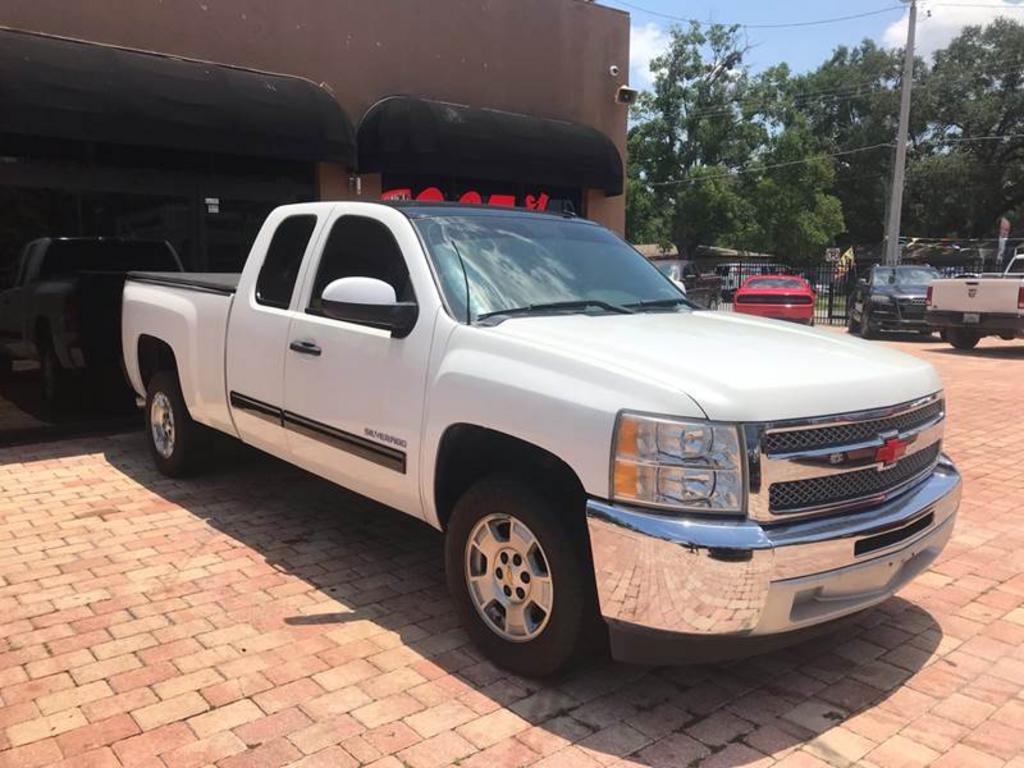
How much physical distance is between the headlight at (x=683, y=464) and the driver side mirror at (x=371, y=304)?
134 cm

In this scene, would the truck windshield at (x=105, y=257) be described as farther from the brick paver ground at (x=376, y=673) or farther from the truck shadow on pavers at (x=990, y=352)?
the truck shadow on pavers at (x=990, y=352)

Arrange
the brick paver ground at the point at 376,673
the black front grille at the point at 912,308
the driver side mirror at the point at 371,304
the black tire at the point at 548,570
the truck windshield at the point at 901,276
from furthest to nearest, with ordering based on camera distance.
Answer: the truck windshield at the point at 901,276 → the black front grille at the point at 912,308 → the driver side mirror at the point at 371,304 → the black tire at the point at 548,570 → the brick paver ground at the point at 376,673

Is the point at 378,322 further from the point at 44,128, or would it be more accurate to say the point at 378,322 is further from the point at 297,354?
the point at 44,128

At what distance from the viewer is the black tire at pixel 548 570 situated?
324 cm

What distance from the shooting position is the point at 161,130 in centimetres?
905

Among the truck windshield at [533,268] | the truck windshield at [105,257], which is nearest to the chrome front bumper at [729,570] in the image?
the truck windshield at [533,268]

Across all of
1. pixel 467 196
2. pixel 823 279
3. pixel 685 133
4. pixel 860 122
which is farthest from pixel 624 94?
pixel 860 122

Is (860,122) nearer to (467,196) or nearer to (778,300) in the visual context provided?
(778,300)

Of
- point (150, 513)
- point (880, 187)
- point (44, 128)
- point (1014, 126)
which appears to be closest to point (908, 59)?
point (44, 128)

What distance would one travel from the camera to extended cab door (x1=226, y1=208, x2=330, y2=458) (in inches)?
191

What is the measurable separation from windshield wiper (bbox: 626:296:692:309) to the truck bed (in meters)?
2.54

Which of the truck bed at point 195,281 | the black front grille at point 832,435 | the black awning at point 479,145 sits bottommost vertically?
the black front grille at point 832,435

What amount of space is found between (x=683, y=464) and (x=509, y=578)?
971mm

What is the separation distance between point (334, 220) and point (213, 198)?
257 inches
